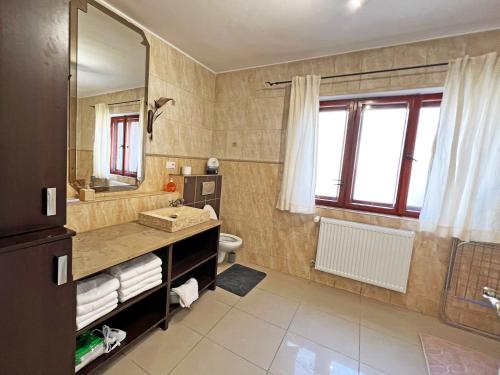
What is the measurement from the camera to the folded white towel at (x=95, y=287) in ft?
3.77

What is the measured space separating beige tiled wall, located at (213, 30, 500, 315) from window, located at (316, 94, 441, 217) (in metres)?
0.17

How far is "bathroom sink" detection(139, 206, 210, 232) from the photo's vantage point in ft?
5.65

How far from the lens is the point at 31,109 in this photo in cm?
84

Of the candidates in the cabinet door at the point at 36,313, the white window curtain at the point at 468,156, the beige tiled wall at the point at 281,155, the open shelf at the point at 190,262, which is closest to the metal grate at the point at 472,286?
the beige tiled wall at the point at 281,155

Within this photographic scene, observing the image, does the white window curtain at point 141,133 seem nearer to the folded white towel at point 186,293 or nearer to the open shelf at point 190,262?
the open shelf at point 190,262

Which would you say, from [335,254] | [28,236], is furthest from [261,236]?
[28,236]

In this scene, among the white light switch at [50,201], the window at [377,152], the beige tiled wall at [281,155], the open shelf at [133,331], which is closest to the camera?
the white light switch at [50,201]

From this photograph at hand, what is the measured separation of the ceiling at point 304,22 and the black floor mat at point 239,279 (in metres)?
2.41

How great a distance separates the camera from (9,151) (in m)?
0.81

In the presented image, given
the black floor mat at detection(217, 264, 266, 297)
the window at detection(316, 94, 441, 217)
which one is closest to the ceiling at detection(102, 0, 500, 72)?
the window at detection(316, 94, 441, 217)

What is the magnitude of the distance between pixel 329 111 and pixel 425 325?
7.18 feet

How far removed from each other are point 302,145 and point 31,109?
2052 mm

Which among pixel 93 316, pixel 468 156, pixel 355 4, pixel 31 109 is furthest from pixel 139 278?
pixel 468 156

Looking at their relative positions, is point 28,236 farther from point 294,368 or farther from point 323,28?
point 323,28
